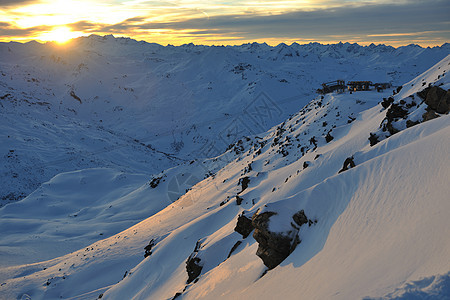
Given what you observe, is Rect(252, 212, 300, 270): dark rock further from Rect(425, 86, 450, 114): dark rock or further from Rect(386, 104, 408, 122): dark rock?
Rect(386, 104, 408, 122): dark rock

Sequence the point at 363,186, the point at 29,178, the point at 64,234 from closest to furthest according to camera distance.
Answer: the point at 363,186
the point at 64,234
the point at 29,178

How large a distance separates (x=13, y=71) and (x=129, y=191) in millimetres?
98209

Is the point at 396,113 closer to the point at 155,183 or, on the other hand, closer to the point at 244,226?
the point at 244,226

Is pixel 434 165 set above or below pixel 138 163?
below

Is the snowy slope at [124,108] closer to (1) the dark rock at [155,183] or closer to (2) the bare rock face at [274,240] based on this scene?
(1) the dark rock at [155,183]

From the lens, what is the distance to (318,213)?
8438 mm

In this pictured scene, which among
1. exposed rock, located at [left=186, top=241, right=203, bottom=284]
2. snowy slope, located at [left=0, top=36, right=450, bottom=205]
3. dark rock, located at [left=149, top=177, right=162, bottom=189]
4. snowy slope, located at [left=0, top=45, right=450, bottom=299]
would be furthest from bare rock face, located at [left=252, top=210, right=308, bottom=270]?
snowy slope, located at [left=0, top=36, right=450, bottom=205]

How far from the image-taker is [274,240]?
27.5ft

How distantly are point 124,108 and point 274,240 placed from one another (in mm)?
106895

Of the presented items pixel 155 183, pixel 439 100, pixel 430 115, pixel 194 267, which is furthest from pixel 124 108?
pixel 430 115

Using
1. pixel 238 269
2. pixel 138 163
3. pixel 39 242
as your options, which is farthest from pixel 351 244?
pixel 138 163

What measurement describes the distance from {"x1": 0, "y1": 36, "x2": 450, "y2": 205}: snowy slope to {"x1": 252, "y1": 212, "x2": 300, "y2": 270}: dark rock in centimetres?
5085

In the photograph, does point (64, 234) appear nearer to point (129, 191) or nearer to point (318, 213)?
point (129, 191)

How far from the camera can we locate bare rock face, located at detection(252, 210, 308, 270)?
27.1 ft
